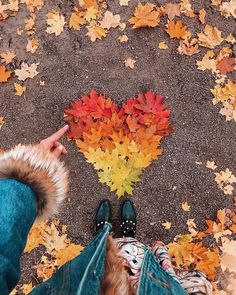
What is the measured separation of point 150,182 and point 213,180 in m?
0.51

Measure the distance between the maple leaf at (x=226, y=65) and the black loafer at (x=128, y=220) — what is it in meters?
1.42

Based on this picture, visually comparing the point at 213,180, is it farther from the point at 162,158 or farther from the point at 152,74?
the point at 152,74

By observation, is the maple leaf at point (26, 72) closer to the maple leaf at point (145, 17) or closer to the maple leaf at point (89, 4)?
the maple leaf at point (89, 4)

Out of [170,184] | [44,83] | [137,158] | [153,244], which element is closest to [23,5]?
[44,83]

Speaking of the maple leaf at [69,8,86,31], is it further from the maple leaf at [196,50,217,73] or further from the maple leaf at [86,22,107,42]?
the maple leaf at [196,50,217,73]

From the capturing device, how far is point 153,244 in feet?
11.2

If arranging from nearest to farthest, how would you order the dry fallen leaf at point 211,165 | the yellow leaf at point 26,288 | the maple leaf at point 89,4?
the yellow leaf at point 26,288
the dry fallen leaf at point 211,165
the maple leaf at point 89,4

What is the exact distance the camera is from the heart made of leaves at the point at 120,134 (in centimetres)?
356

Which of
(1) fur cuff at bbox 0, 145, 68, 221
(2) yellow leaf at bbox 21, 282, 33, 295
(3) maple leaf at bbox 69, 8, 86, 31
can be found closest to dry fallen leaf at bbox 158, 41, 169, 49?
(3) maple leaf at bbox 69, 8, 86, 31

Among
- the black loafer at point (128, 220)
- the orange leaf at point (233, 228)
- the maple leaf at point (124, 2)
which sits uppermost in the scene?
the maple leaf at point (124, 2)

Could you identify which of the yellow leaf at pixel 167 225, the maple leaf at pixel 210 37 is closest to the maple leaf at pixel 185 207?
the yellow leaf at pixel 167 225

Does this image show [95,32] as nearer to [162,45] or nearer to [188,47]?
[162,45]

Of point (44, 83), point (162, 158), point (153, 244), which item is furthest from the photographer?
point (44, 83)

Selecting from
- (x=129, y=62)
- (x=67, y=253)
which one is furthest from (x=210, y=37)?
(x=67, y=253)
